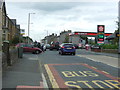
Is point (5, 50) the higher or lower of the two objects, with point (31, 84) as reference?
higher

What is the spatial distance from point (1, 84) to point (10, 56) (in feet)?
14.8

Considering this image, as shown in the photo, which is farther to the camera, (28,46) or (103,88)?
(28,46)

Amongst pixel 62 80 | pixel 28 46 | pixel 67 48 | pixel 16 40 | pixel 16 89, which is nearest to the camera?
pixel 16 89

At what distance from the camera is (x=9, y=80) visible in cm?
764

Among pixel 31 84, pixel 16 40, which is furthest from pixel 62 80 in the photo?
pixel 16 40

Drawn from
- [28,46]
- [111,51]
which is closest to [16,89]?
[28,46]

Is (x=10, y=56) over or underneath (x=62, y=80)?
over

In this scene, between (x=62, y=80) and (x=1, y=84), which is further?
(x=62, y=80)

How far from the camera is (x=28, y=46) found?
27.5 m

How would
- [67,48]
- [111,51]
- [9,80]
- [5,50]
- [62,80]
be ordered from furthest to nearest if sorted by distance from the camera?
[111,51]
[67,48]
[5,50]
[62,80]
[9,80]

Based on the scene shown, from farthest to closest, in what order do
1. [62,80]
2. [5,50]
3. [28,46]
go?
[28,46] → [5,50] → [62,80]

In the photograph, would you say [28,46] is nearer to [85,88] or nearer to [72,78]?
[72,78]

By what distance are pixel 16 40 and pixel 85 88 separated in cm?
4499

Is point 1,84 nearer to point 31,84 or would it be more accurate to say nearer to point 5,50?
point 31,84
